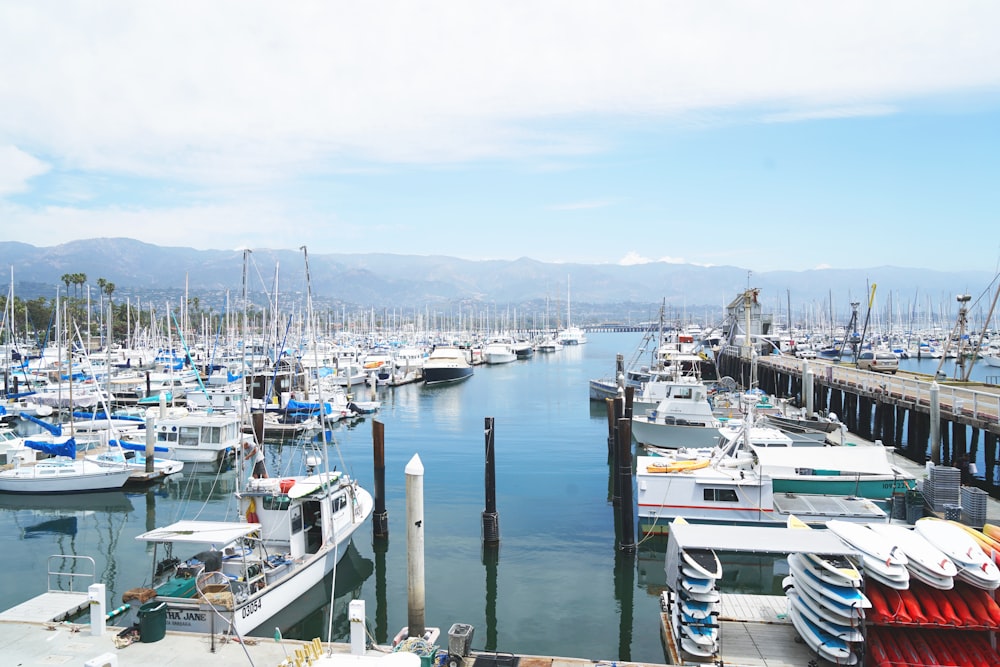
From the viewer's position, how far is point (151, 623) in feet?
38.0

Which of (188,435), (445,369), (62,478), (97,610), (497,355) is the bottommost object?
(497,355)

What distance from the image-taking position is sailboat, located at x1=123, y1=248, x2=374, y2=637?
13.6 meters

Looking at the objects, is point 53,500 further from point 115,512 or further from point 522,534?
point 522,534

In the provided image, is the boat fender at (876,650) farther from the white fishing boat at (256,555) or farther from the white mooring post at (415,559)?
the white fishing boat at (256,555)

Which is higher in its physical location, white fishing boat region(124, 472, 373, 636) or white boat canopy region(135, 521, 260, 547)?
white boat canopy region(135, 521, 260, 547)

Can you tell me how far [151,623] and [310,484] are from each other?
629 centimetres

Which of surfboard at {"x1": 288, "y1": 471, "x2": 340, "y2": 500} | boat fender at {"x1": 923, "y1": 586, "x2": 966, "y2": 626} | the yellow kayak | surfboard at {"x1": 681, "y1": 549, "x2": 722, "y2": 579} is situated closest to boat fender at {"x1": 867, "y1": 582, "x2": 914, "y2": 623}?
boat fender at {"x1": 923, "y1": 586, "x2": 966, "y2": 626}

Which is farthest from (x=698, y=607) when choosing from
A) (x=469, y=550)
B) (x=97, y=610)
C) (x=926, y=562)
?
(x=469, y=550)

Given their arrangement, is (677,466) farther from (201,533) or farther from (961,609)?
(201,533)

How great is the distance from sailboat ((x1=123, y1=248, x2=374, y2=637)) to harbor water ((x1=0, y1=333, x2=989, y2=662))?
3.22ft

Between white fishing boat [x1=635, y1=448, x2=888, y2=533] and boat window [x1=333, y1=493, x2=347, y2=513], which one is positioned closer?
boat window [x1=333, y1=493, x2=347, y2=513]

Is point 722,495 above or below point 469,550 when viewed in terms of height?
above

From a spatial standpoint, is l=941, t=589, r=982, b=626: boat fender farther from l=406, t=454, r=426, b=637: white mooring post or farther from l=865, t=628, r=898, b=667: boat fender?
l=406, t=454, r=426, b=637: white mooring post

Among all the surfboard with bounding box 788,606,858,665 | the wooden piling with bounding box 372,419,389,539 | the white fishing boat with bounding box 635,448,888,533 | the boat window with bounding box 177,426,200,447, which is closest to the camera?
the surfboard with bounding box 788,606,858,665
